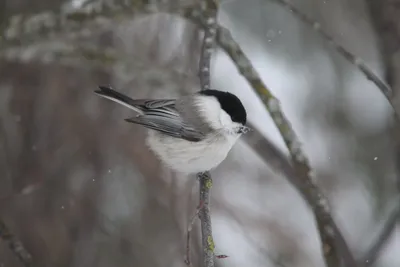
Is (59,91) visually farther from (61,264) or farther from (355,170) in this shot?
(355,170)

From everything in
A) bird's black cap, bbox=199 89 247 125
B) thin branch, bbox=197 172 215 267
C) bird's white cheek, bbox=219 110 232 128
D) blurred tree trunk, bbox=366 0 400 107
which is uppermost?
blurred tree trunk, bbox=366 0 400 107

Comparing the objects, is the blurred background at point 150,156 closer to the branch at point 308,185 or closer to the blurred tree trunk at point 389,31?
the blurred tree trunk at point 389,31

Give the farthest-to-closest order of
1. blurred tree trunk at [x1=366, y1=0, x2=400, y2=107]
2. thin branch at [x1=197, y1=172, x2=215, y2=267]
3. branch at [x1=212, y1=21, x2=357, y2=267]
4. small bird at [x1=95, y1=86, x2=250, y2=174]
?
1. blurred tree trunk at [x1=366, y1=0, x2=400, y2=107]
2. small bird at [x1=95, y1=86, x2=250, y2=174]
3. branch at [x1=212, y1=21, x2=357, y2=267]
4. thin branch at [x1=197, y1=172, x2=215, y2=267]

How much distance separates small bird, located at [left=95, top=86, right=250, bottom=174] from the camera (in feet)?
6.01

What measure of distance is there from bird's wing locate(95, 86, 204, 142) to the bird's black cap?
5.7 inches

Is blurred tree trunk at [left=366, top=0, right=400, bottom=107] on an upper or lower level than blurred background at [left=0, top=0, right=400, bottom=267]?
upper

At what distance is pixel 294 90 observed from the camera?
4676 mm

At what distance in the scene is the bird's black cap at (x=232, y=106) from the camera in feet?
5.96

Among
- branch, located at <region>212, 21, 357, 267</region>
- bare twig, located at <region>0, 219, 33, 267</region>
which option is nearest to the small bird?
branch, located at <region>212, 21, 357, 267</region>

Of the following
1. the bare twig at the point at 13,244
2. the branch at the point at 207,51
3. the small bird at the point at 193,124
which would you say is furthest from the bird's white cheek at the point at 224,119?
the bare twig at the point at 13,244

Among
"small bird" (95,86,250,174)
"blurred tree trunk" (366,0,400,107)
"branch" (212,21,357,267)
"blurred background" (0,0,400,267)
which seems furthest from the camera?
"blurred background" (0,0,400,267)

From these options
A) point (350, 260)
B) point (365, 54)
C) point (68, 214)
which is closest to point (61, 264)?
point (68, 214)

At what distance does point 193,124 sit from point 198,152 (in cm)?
12

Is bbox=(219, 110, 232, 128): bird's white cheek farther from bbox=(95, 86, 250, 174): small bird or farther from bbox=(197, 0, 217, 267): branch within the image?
bbox=(197, 0, 217, 267): branch
